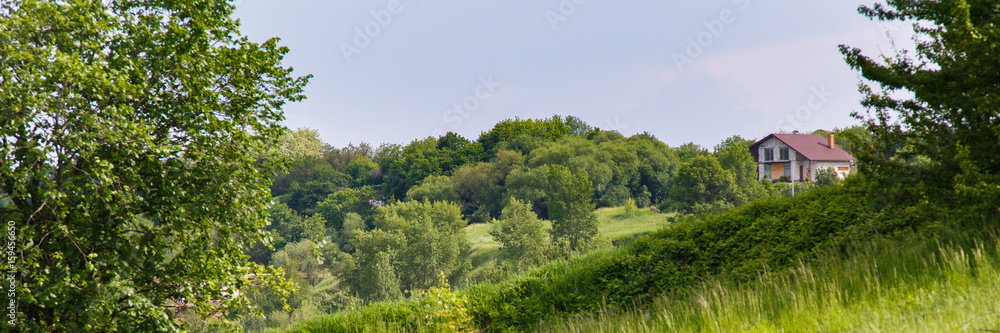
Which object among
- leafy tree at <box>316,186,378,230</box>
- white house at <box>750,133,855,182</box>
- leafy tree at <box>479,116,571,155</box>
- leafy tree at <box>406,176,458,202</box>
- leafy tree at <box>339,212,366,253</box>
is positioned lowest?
leafy tree at <box>339,212,366,253</box>

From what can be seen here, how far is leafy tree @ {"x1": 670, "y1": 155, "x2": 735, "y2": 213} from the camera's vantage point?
51.2m

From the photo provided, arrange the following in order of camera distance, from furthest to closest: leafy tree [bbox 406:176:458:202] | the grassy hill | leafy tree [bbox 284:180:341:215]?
1. leafy tree [bbox 284:180:341:215]
2. leafy tree [bbox 406:176:458:202]
3. the grassy hill

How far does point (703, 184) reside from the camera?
5150cm

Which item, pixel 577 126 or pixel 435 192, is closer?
pixel 435 192

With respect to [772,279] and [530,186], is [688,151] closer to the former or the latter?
[530,186]

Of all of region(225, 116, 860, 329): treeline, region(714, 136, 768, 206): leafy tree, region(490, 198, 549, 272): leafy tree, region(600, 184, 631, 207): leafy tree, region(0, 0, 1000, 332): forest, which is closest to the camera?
region(0, 0, 1000, 332): forest

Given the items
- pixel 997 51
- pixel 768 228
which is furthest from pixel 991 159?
pixel 768 228

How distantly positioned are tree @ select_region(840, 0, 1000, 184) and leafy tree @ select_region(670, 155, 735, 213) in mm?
45017

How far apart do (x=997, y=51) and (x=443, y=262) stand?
5596cm

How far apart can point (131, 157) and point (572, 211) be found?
53316mm

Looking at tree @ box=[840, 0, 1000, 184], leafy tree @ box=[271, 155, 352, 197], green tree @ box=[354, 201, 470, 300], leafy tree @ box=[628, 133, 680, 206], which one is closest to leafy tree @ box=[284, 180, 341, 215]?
leafy tree @ box=[271, 155, 352, 197]

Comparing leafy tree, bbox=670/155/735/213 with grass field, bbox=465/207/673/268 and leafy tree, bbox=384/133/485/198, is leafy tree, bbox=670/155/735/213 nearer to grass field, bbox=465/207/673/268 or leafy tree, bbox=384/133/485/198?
grass field, bbox=465/207/673/268

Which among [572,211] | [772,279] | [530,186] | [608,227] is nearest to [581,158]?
[530,186]

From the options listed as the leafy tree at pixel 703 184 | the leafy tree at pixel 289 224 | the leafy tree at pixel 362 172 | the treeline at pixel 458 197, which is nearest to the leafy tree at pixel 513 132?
the treeline at pixel 458 197
